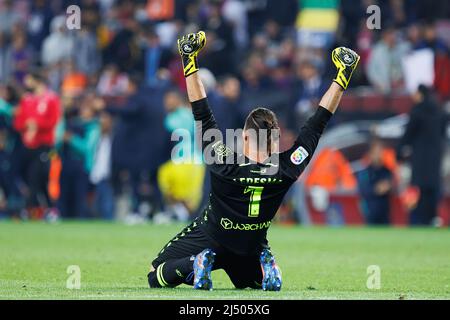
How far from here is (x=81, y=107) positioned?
23.4 meters

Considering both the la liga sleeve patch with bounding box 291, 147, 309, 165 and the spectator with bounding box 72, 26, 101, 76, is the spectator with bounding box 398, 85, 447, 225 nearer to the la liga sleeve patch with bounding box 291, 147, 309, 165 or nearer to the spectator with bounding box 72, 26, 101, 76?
the spectator with bounding box 72, 26, 101, 76

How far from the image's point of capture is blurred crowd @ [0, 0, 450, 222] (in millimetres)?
22047

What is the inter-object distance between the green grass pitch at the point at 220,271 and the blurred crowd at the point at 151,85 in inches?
69.6

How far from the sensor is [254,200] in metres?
9.81

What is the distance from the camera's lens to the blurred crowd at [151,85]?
22.0 meters

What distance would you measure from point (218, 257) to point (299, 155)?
111 cm

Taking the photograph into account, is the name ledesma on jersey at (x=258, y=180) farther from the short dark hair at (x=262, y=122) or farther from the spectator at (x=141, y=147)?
the spectator at (x=141, y=147)

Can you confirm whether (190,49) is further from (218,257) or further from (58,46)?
(58,46)

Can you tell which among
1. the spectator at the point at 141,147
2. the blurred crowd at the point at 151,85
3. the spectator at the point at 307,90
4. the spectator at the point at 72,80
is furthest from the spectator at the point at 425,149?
the spectator at the point at 72,80

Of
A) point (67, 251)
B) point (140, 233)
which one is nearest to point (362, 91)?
point (140, 233)

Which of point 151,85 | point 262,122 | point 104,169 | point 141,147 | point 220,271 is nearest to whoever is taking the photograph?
point 262,122

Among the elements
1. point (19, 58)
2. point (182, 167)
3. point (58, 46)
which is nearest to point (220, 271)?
point (182, 167)
